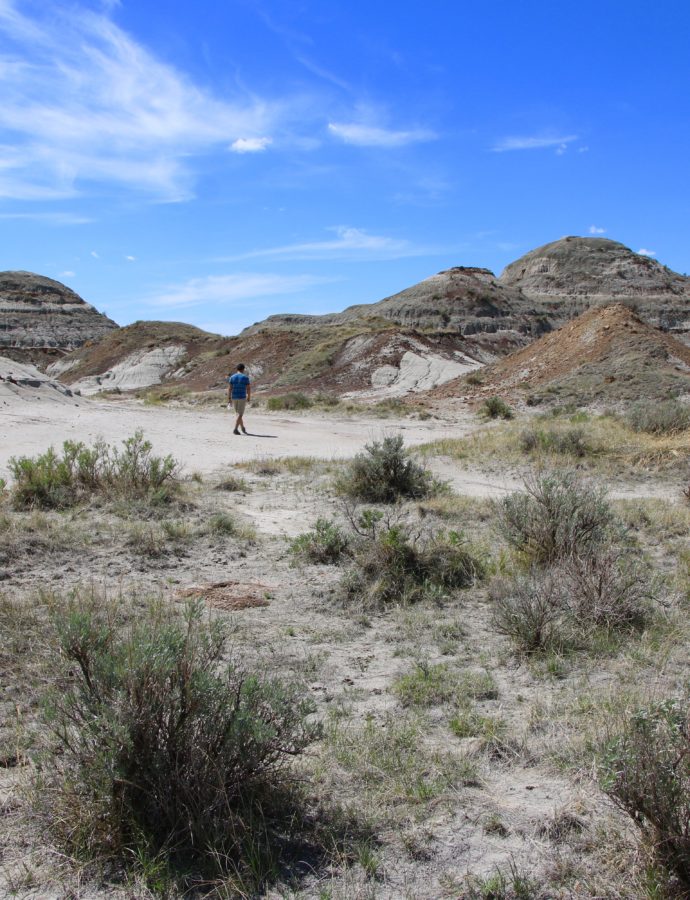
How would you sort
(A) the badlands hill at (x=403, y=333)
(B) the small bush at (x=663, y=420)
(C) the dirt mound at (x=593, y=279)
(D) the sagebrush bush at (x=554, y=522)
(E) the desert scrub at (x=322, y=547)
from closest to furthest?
(D) the sagebrush bush at (x=554, y=522) < (E) the desert scrub at (x=322, y=547) < (B) the small bush at (x=663, y=420) < (A) the badlands hill at (x=403, y=333) < (C) the dirt mound at (x=593, y=279)

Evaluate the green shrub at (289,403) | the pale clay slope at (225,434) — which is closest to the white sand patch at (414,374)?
the green shrub at (289,403)

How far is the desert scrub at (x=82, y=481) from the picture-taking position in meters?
7.64

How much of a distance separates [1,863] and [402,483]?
6.80 m

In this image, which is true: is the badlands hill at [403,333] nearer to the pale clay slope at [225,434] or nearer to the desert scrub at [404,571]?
the pale clay slope at [225,434]

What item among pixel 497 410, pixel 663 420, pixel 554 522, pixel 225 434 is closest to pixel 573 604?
pixel 554 522

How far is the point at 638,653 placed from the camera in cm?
398

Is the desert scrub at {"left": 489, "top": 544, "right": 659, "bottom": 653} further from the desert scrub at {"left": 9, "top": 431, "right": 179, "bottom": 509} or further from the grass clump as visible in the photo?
the desert scrub at {"left": 9, "top": 431, "right": 179, "bottom": 509}

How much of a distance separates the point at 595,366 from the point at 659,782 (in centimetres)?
2177

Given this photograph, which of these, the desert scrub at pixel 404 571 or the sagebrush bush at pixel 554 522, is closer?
the desert scrub at pixel 404 571

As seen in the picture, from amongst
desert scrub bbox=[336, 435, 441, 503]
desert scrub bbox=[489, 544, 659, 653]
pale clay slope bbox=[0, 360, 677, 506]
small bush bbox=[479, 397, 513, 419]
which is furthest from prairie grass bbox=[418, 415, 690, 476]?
small bush bbox=[479, 397, 513, 419]

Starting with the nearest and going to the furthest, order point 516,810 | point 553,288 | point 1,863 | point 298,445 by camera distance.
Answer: point 1,863
point 516,810
point 298,445
point 553,288

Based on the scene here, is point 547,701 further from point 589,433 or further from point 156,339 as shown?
point 156,339

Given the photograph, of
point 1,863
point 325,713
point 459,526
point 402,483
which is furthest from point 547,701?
point 402,483

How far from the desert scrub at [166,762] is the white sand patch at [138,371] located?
4931cm
